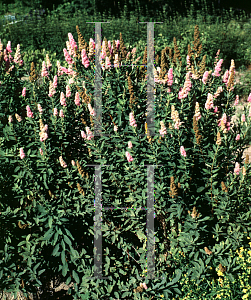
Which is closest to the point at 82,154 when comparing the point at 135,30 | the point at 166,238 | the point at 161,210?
the point at 161,210

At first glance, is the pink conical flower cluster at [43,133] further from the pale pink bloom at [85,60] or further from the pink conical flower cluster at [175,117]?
the pink conical flower cluster at [175,117]

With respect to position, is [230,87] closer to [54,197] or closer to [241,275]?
[241,275]

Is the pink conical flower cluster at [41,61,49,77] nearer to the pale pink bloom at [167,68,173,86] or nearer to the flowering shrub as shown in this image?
the flowering shrub

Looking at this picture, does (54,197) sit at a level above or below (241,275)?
above

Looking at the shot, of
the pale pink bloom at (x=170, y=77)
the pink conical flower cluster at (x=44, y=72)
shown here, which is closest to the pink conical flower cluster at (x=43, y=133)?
the pink conical flower cluster at (x=44, y=72)

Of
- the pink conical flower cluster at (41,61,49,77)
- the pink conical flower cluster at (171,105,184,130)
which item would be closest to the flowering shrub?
the pink conical flower cluster at (171,105,184,130)

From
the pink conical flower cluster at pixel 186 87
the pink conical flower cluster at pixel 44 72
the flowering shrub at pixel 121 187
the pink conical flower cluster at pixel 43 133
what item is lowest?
the flowering shrub at pixel 121 187

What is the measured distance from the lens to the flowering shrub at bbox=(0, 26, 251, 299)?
2.92 meters

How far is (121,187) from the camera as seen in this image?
126 inches

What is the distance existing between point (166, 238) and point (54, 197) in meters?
1.31

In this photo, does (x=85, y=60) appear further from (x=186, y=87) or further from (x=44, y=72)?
(x=186, y=87)

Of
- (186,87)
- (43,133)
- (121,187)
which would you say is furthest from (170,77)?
(43,133)

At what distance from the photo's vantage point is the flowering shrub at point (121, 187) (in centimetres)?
292

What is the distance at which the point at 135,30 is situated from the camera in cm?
1134
